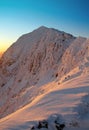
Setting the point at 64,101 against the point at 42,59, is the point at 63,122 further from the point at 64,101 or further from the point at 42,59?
the point at 42,59

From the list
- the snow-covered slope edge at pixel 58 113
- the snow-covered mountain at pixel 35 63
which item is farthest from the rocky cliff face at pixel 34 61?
the snow-covered slope edge at pixel 58 113

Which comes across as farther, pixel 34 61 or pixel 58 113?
pixel 34 61

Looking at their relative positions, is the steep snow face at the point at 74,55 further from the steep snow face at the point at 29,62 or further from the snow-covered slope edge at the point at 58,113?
the snow-covered slope edge at the point at 58,113

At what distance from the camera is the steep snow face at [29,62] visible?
48.3m

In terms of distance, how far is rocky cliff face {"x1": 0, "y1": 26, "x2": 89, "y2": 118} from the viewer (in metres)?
42.8

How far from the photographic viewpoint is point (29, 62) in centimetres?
6222

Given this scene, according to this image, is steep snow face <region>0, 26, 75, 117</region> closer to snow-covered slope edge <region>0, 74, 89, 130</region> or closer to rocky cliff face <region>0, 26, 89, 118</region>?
rocky cliff face <region>0, 26, 89, 118</region>

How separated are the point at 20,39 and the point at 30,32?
11.7ft

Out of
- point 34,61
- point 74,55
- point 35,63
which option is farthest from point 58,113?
point 34,61

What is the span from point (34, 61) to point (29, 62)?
277 cm

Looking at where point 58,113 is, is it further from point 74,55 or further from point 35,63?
point 35,63

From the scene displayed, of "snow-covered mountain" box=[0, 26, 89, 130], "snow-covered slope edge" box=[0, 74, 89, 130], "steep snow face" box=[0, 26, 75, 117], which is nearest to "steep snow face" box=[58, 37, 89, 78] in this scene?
"snow-covered mountain" box=[0, 26, 89, 130]

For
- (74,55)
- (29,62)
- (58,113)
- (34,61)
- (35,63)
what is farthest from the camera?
(29,62)

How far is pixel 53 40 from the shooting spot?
56844mm
